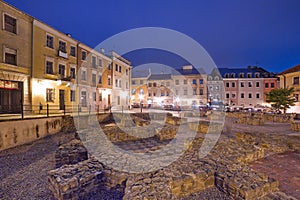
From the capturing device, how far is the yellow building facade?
1683 centimetres

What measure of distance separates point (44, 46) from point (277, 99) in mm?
27956

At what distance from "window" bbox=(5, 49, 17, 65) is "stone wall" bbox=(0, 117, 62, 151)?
673 centimetres

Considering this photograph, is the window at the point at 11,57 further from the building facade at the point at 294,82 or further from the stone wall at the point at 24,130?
the building facade at the point at 294,82

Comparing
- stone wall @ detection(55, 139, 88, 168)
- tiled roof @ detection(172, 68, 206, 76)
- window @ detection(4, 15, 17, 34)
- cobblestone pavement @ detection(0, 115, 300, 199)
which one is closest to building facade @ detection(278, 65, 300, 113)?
tiled roof @ detection(172, 68, 206, 76)

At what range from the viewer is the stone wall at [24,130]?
9562mm

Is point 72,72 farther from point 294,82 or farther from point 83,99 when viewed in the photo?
point 294,82

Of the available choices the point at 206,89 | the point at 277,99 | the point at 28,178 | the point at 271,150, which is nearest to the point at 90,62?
the point at 28,178

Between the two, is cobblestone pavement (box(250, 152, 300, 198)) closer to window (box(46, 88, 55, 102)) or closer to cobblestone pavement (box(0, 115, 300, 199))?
cobblestone pavement (box(0, 115, 300, 199))

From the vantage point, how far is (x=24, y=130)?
10.7 m

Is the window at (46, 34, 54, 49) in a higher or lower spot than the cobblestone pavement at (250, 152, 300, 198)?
higher

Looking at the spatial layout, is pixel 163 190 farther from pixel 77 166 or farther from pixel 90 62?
pixel 90 62

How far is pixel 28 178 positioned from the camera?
584cm

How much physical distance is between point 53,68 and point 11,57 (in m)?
4.20

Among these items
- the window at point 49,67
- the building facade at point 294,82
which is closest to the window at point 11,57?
the window at point 49,67
